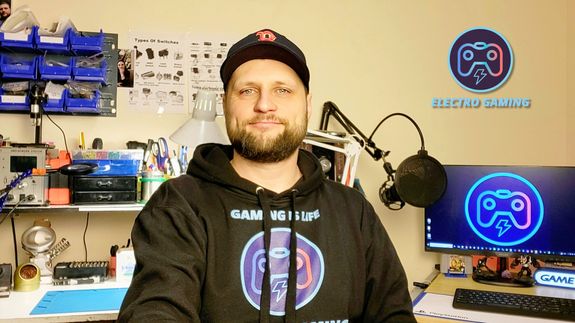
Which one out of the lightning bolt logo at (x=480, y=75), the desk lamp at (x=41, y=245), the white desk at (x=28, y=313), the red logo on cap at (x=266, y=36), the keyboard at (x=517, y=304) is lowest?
the white desk at (x=28, y=313)

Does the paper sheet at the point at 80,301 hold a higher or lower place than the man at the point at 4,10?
lower

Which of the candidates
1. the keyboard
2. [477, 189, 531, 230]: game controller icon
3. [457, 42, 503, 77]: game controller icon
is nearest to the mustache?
the keyboard

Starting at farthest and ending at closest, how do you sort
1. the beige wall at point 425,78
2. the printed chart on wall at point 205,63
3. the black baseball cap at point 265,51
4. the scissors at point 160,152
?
the beige wall at point 425,78 → the printed chart on wall at point 205,63 → the scissors at point 160,152 → the black baseball cap at point 265,51

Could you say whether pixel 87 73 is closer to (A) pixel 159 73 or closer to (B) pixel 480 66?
(A) pixel 159 73

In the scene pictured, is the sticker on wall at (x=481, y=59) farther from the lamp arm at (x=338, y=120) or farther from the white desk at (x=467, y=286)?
the white desk at (x=467, y=286)

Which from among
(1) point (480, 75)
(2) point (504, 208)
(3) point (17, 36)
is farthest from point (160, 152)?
(1) point (480, 75)

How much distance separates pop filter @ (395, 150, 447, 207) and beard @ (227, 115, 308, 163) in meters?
0.90

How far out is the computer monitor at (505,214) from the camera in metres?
1.94

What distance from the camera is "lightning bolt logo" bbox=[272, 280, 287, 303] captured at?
1133mm

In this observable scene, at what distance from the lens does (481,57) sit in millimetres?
2486

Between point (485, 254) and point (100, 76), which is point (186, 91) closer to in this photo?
point (100, 76)

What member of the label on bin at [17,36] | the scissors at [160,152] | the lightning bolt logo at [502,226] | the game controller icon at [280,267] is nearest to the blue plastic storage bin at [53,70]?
the label on bin at [17,36]

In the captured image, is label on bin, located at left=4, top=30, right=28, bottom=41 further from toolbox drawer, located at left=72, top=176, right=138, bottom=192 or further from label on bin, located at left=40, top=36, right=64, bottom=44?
toolbox drawer, located at left=72, top=176, right=138, bottom=192

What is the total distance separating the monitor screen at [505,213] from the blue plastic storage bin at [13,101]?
1.76 metres
